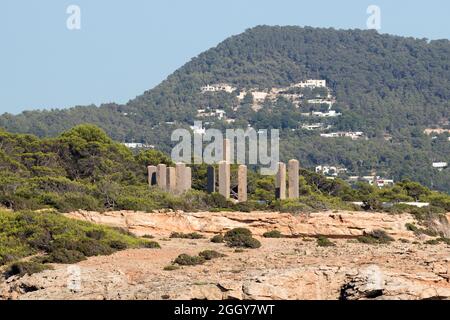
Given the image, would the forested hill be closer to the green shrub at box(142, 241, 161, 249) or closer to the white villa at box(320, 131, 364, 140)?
the white villa at box(320, 131, 364, 140)

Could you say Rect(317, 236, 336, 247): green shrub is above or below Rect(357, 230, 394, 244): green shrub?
above

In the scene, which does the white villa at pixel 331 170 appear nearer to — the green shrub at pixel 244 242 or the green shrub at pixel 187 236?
the green shrub at pixel 187 236

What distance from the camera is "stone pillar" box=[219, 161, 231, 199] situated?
46.8 m

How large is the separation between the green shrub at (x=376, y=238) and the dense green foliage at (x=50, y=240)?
5899 mm

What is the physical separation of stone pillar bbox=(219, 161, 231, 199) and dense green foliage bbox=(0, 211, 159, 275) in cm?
1122

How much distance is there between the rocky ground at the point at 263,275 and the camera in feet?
79.9

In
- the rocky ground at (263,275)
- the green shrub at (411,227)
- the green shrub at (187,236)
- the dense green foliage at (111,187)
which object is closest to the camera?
the rocky ground at (263,275)

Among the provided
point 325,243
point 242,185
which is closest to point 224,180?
point 242,185

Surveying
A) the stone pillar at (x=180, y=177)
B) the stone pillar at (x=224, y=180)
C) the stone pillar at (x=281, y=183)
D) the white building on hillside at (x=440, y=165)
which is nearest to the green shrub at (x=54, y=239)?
the stone pillar at (x=224, y=180)

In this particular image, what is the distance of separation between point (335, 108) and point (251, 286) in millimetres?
164752

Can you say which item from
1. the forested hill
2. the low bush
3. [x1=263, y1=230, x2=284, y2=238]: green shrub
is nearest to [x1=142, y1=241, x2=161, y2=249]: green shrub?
the low bush

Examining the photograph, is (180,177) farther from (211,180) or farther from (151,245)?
(151,245)

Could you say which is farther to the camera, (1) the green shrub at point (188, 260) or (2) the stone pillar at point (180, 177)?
(2) the stone pillar at point (180, 177)

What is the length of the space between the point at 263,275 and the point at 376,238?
13.0 metres
